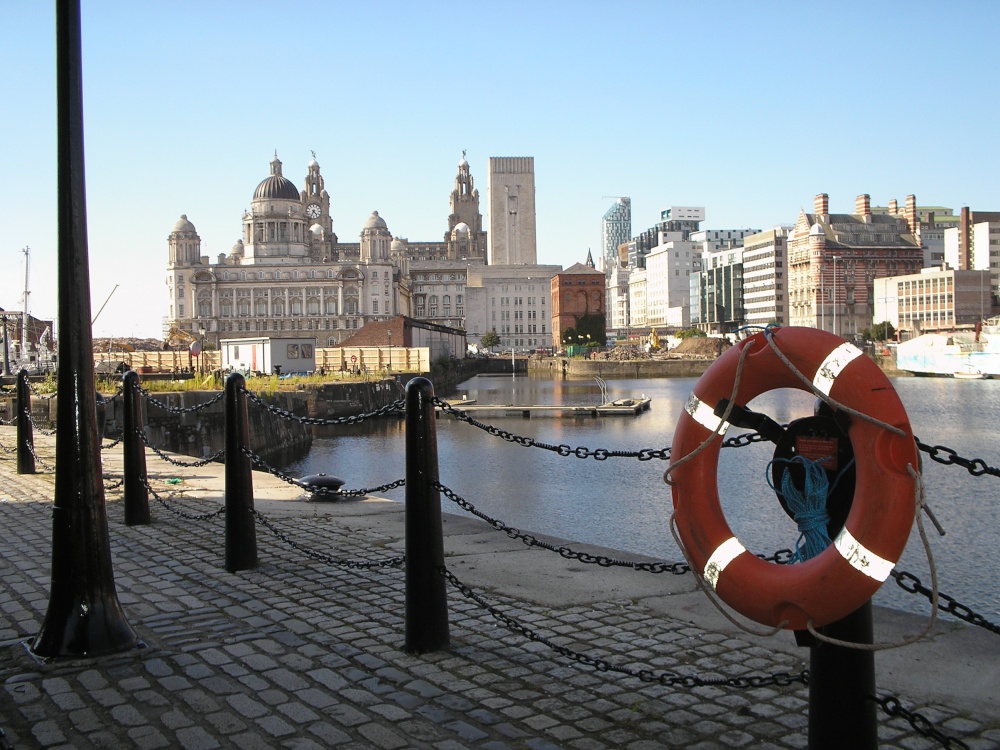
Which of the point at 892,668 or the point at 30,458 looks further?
the point at 30,458

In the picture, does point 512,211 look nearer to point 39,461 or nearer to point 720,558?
point 39,461

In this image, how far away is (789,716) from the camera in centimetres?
377

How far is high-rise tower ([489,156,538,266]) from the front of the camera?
159 meters

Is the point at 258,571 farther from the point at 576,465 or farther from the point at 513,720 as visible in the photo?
the point at 576,465

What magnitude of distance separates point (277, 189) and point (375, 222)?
52.5ft

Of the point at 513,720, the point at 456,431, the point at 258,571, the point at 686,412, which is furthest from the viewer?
the point at 456,431

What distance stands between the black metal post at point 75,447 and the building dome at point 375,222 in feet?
432

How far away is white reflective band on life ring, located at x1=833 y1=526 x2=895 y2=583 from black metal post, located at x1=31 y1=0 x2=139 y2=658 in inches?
140

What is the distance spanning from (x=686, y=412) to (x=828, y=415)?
527 mm

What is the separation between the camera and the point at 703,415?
3475mm

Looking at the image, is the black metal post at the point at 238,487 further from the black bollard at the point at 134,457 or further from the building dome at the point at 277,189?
the building dome at the point at 277,189

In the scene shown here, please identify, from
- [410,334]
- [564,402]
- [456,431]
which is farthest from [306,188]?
[456,431]

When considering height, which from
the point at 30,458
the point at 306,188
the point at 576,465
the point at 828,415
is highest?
the point at 306,188

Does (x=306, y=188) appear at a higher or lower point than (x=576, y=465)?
higher
